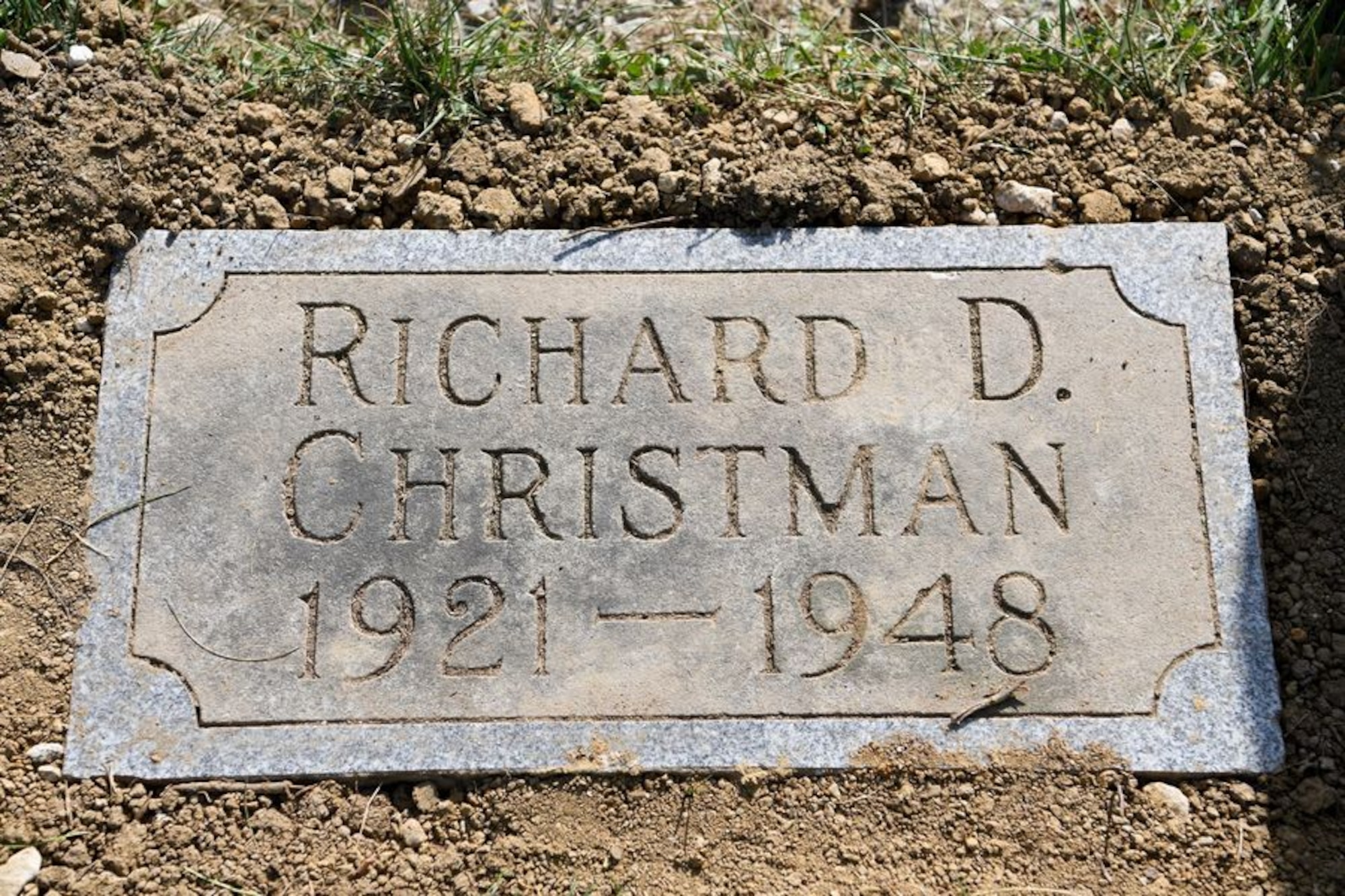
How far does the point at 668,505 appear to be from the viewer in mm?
2816

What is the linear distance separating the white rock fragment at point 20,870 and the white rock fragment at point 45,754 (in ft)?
0.57

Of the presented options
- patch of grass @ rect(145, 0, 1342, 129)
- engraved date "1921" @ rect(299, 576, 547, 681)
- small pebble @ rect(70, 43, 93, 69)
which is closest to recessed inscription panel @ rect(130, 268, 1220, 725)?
engraved date "1921" @ rect(299, 576, 547, 681)

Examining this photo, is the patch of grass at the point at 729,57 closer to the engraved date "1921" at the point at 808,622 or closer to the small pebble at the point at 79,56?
the small pebble at the point at 79,56

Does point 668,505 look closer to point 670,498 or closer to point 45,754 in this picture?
point 670,498

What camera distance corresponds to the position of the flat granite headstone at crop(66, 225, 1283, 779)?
8.86 ft

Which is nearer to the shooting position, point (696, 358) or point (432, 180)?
point (696, 358)

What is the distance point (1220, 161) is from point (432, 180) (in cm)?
195

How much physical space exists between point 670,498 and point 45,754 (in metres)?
1.44

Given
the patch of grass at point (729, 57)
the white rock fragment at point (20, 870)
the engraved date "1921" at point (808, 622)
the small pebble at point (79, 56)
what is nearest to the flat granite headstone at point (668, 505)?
the engraved date "1921" at point (808, 622)

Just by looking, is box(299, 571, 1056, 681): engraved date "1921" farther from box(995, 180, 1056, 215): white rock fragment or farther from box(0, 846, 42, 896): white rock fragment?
box(995, 180, 1056, 215): white rock fragment

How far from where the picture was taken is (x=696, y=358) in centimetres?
291

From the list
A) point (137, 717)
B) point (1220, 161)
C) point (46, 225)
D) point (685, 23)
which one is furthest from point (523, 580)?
point (1220, 161)

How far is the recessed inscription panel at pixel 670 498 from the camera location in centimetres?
272

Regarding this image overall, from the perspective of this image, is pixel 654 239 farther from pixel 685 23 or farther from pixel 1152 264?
pixel 1152 264
